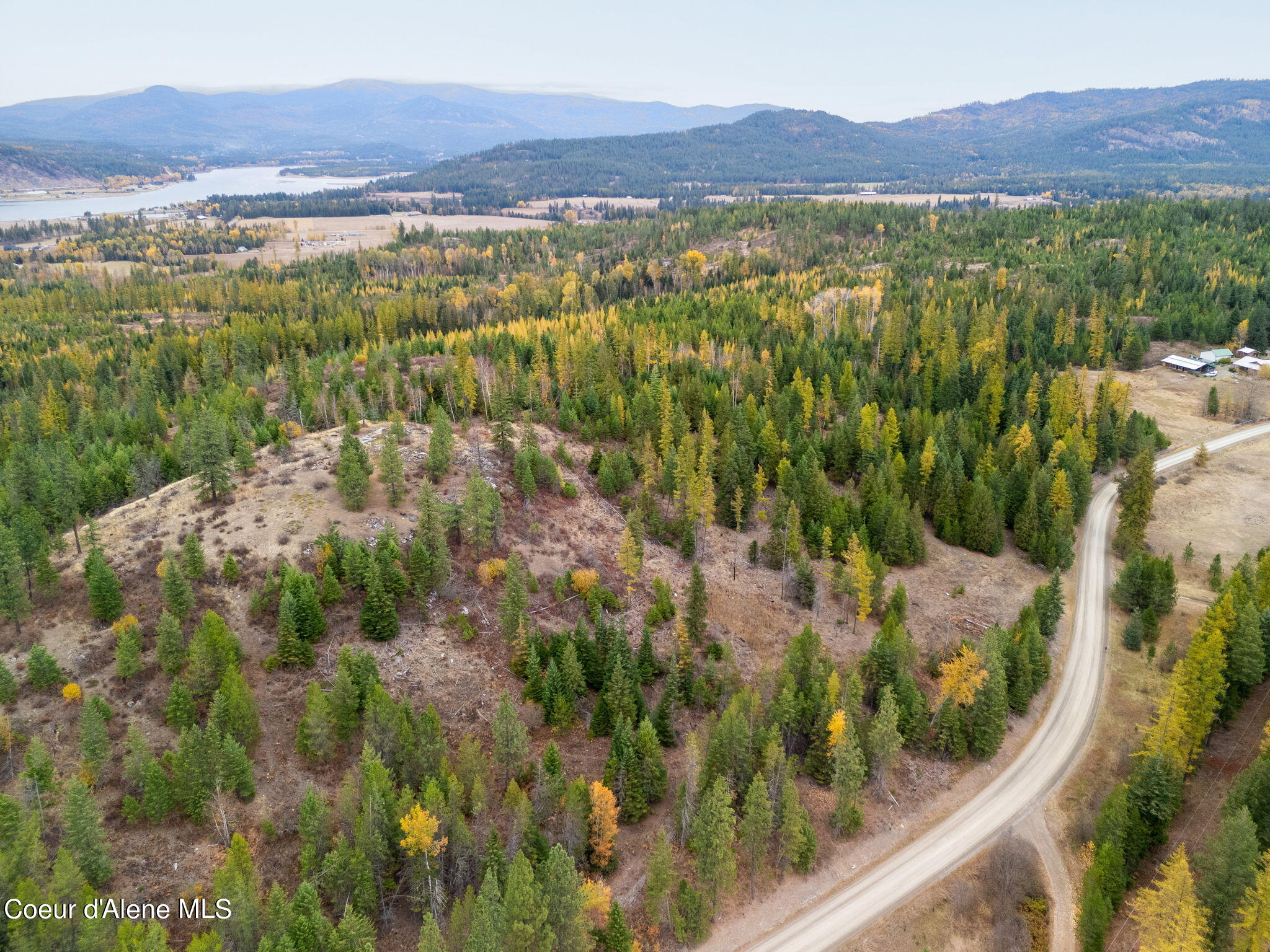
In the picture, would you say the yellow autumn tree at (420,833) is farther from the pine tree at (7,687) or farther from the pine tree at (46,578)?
the pine tree at (46,578)

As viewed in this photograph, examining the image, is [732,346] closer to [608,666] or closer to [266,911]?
[608,666]

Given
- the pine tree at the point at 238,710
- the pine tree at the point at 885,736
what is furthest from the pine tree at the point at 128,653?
the pine tree at the point at 885,736

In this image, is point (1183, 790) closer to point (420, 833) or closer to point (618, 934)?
point (618, 934)

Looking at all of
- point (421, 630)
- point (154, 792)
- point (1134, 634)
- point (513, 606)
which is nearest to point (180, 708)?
point (154, 792)

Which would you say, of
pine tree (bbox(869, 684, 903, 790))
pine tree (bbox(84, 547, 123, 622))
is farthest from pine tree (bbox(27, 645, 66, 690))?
pine tree (bbox(869, 684, 903, 790))

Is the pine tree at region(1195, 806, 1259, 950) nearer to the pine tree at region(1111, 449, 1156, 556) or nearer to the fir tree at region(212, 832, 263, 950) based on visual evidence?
the fir tree at region(212, 832, 263, 950)

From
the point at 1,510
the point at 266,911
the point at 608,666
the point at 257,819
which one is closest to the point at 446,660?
the point at 608,666
